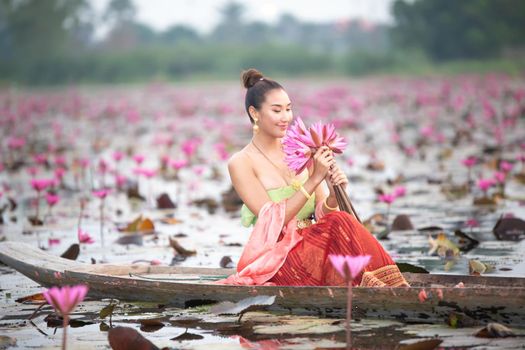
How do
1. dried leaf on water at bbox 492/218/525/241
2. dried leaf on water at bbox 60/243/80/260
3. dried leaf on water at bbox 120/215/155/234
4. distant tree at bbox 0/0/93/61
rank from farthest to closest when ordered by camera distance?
distant tree at bbox 0/0/93/61 < dried leaf on water at bbox 120/215/155/234 < dried leaf on water at bbox 492/218/525/241 < dried leaf on water at bbox 60/243/80/260

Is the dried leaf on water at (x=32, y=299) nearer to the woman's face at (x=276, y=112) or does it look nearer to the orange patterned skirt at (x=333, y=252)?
the orange patterned skirt at (x=333, y=252)

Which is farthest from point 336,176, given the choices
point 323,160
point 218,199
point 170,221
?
point 218,199

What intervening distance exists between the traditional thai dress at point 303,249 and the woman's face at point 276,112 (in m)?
0.29

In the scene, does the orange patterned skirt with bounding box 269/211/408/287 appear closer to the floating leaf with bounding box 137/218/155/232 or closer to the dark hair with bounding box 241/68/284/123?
the dark hair with bounding box 241/68/284/123

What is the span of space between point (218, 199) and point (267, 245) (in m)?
4.45

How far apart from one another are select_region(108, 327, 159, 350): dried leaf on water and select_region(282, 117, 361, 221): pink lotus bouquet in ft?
3.78

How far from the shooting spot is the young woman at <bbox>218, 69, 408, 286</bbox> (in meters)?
4.24

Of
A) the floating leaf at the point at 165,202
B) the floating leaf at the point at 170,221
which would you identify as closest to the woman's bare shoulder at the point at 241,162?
the floating leaf at the point at 170,221

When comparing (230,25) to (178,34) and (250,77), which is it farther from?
(250,77)

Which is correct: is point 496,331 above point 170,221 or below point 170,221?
below

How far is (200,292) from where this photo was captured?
4.45 meters

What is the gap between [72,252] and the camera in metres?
5.68

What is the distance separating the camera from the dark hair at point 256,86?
4629 millimetres

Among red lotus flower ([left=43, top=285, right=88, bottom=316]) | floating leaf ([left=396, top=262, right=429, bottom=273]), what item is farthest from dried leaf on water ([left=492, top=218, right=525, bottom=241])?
red lotus flower ([left=43, top=285, right=88, bottom=316])
